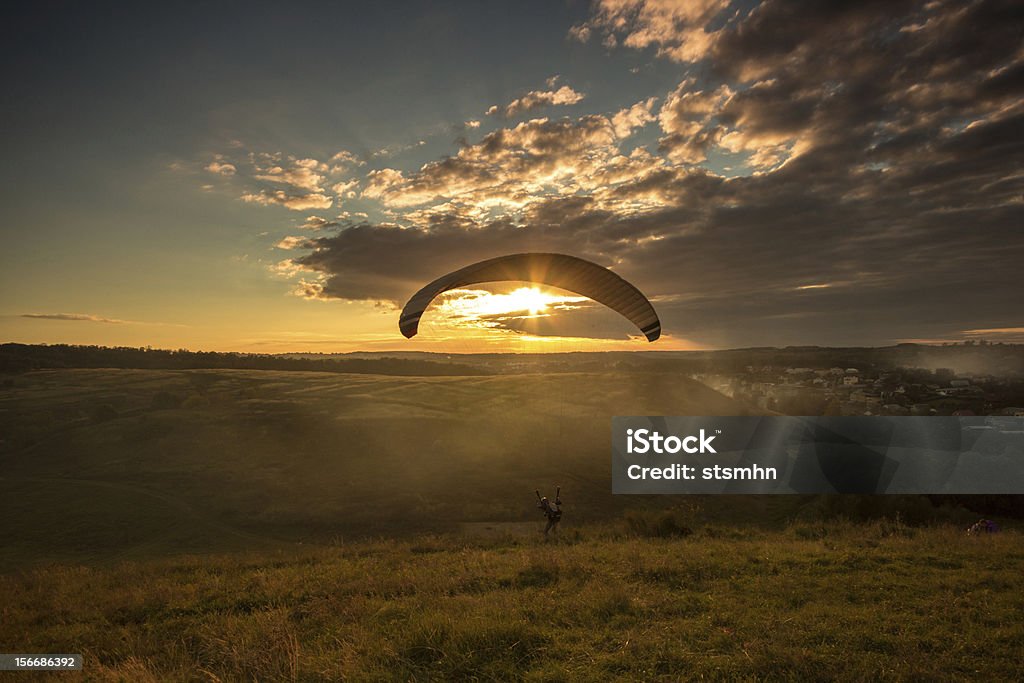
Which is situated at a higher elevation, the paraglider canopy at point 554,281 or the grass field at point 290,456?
the paraglider canopy at point 554,281

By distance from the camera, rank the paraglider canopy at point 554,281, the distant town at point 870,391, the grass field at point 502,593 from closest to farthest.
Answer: the grass field at point 502,593 → the paraglider canopy at point 554,281 → the distant town at point 870,391

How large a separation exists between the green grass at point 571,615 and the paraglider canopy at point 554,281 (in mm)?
7212

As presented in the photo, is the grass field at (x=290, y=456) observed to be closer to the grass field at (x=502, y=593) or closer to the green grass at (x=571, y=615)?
the grass field at (x=502, y=593)

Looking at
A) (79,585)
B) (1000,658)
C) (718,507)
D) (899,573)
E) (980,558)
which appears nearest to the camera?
(1000,658)

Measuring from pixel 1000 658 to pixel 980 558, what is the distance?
21.5ft

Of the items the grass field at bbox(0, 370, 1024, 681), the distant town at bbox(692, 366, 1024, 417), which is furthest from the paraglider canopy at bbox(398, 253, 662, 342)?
the distant town at bbox(692, 366, 1024, 417)

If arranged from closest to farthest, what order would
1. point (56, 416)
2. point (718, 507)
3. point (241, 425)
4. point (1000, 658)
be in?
point (1000, 658) → point (718, 507) → point (241, 425) → point (56, 416)

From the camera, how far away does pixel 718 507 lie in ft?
124

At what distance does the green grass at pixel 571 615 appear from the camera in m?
6.77

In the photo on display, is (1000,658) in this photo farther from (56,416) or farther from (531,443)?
(56,416)

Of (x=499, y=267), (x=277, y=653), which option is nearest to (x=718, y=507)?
(x=499, y=267)

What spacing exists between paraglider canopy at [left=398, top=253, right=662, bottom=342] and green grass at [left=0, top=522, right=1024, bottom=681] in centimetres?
721

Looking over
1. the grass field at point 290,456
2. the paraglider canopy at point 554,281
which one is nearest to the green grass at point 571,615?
the paraglider canopy at point 554,281

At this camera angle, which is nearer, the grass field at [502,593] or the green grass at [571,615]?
the green grass at [571,615]
